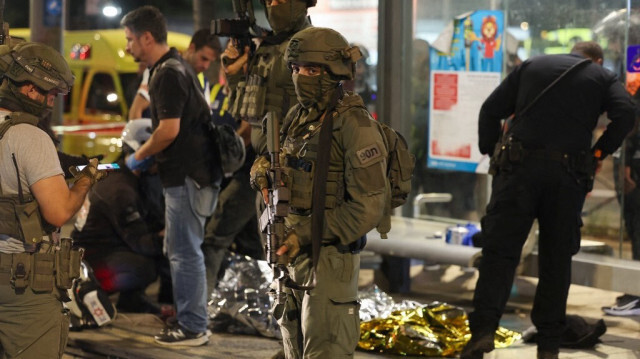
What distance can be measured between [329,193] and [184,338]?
284 centimetres

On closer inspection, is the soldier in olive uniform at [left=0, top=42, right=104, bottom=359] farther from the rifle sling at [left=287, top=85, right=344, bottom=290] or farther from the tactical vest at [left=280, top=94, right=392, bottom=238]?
the rifle sling at [left=287, top=85, right=344, bottom=290]

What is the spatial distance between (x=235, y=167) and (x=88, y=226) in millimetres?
1451

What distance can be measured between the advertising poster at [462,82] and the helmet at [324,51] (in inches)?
163

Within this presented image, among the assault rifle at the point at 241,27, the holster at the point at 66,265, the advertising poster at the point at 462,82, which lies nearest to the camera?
the holster at the point at 66,265

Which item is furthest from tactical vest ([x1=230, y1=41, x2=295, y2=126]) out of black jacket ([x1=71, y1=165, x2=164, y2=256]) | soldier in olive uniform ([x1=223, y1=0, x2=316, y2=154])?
black jacket ([x1=71, y1=165, x2=164, y2=256])

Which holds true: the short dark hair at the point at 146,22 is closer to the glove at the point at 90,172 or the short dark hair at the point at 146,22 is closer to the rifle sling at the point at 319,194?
the glove at the point at 90,172

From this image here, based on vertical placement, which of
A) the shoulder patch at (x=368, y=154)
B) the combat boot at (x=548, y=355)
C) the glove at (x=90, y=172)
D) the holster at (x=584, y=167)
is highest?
the shoulder patch at (x=368, y=154)

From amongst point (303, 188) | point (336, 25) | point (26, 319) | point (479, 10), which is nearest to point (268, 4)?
point (303, 188)

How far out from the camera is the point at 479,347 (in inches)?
267

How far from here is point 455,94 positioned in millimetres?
9094

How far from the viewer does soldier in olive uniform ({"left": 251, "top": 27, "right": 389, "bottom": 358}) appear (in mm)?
4695

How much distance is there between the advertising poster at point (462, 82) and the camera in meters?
8.88

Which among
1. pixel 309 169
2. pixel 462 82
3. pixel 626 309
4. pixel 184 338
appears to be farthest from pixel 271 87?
pixel 626 309

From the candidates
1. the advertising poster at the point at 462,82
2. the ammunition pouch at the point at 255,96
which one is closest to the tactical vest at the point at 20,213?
the ammunition pouch at the point at 255,96
